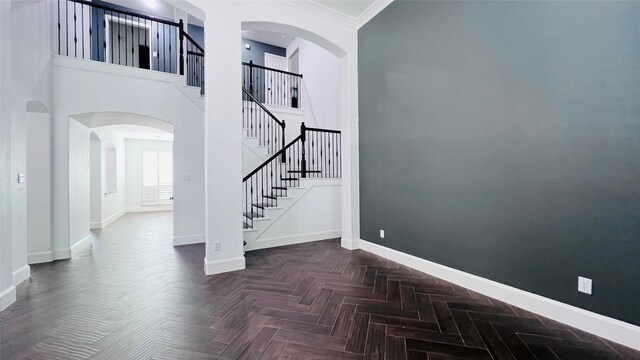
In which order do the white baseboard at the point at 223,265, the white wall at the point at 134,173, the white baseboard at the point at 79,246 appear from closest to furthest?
the white baseboard at the point at 223,265
the white baseboard at the point at 79,246
the white wall at the point at 134,173

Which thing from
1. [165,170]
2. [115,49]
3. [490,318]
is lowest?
[490,318]

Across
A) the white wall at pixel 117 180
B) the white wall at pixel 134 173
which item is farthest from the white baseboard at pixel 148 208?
the white wall at pixel 117 180

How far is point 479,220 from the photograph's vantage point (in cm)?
270

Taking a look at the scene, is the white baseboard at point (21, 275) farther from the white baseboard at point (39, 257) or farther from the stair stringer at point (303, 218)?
the stair stringer at point (303, 218)

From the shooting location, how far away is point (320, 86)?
699 cm

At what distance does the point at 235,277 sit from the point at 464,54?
3.69 m

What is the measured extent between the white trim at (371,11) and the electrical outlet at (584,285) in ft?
12.6

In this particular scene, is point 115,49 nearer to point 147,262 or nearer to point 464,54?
point 147,262

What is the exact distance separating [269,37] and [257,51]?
2.10ft

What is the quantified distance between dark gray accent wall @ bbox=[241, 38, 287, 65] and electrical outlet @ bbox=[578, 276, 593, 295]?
9411 millimetres

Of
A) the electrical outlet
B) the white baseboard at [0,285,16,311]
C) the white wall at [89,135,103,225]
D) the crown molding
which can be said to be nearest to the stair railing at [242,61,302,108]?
the crown molding

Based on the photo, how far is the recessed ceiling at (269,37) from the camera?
28.2 feet

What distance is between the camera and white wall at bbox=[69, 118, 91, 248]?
4159 millimetres

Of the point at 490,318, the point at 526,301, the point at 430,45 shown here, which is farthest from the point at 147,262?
the point at 430,45
